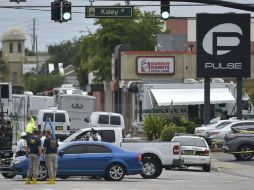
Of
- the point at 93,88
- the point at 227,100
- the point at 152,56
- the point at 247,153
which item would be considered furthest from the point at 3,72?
the point at 247,153

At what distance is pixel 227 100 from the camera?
63.9m

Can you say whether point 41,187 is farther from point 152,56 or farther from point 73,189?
point 152,56

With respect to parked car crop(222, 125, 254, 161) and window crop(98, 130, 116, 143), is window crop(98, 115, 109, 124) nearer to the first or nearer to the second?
parked car crop(222, 125, 254, 161)

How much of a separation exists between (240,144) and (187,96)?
58.4ft

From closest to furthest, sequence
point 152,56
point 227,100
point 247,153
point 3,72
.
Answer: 1. point 247,153
2. point 227,100
3. point 152,56
4. point 3,72

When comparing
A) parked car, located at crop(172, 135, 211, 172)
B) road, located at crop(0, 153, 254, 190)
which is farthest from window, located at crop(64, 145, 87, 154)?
parked car, located at crop(172, 135, 211, 172)

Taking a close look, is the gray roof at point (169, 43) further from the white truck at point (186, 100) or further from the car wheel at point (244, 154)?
the car wheel at point (244, 154)

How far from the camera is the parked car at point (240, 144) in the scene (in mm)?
46562

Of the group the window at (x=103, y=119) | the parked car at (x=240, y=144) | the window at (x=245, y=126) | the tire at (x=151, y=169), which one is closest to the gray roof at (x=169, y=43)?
the window at (x=103, y=119)

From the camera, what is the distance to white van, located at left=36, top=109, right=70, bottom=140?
57.7 metres

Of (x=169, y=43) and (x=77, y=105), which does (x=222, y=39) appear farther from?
(x=169, y=43)

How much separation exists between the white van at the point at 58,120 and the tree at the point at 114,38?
118 feet

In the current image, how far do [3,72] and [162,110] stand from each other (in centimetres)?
10974

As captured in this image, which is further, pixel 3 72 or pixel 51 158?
pixel 3 72
